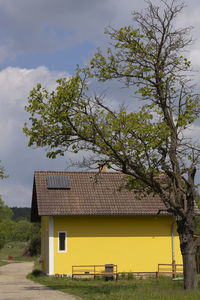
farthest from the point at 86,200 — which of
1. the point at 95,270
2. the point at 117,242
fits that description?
the point at 95,270

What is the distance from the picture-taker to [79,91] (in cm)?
1628

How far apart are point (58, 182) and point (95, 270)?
18.2ft

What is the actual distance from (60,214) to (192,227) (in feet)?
32.5

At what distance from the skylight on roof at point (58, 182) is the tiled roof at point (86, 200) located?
208 millimetres

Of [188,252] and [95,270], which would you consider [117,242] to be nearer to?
[95,270]

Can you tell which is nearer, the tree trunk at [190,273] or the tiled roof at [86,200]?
the tree trunk at [190,273]

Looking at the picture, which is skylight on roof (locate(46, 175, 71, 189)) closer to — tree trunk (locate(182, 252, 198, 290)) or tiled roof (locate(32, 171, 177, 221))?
tiled roof (locate(32, 171, 177, 221))

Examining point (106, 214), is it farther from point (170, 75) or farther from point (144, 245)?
point (170, 75)

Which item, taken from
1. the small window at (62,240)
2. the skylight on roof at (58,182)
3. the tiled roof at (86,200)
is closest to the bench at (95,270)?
the small window at (62,240)

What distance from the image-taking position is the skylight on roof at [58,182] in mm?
26969

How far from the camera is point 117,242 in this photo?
26.2 metres

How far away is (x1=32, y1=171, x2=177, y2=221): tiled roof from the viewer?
2544cm

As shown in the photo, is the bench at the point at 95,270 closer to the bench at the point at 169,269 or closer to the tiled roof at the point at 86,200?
the bench at the point at 169,269

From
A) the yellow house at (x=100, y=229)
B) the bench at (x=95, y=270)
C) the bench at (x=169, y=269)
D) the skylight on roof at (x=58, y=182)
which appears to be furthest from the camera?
the skylight on roof at (x=58, y=182)
